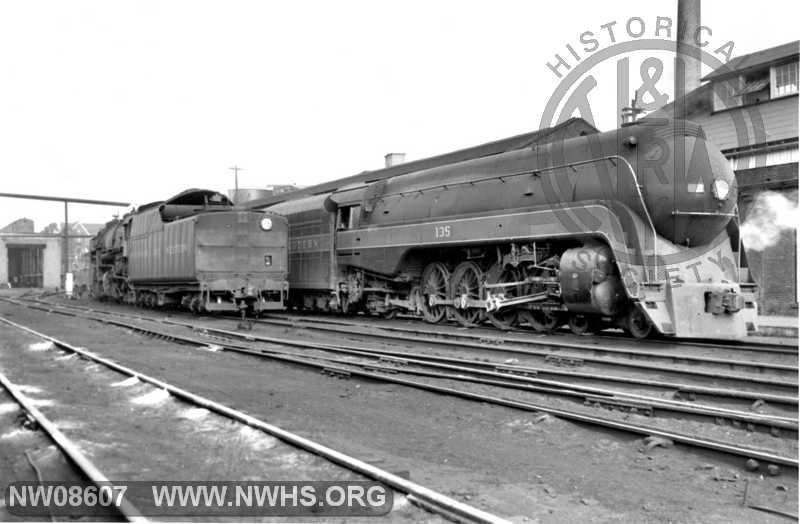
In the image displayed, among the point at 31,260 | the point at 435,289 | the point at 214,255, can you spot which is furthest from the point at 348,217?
the point at 31,260

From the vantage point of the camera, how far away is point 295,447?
509cm

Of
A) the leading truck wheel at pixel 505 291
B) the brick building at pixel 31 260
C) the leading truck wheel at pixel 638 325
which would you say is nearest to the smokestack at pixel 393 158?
the leading truck wheel at pixel 505 291

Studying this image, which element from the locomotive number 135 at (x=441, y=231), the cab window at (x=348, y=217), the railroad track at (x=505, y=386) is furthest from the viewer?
the cab window at (x=348, y=217)

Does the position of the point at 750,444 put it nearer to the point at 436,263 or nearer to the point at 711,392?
the point at 711,392

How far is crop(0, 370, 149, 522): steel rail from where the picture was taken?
11.9 ft

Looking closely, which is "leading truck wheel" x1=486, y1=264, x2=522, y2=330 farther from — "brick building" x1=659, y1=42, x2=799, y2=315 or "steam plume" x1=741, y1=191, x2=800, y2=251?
"steam plume" x1=741, y1=191, x2=800, y2=251

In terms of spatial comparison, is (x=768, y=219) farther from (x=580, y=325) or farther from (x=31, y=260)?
(x=31, y=260)

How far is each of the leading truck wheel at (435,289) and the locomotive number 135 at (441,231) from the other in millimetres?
870

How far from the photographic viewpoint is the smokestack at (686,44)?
19.5 metres

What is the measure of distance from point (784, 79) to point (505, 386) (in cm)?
1865

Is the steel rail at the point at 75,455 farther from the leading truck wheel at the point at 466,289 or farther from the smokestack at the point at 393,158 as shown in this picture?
the smokestack at the point at 393,158

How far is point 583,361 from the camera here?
871 centimetres

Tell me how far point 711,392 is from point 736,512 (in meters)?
2.75

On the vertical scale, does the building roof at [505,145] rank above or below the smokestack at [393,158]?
below
